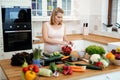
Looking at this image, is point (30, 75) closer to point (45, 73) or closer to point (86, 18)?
point (45, 73)

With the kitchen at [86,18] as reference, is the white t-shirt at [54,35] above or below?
below

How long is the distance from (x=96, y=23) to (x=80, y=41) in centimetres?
80

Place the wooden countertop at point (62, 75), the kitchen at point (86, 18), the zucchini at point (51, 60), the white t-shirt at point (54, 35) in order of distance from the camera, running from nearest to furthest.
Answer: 1. the wooden countertop at point (62, 75)
2. the zucchini at point (51, 60)
3. the white t-shirt at point (54, 35)
4. the kitchen at point (86, 18)

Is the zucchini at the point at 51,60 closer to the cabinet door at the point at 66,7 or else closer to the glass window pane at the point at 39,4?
the glass window pane at the point at 39,4

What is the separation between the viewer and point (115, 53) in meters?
2.05

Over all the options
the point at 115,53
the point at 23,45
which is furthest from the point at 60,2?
the point at 115,53

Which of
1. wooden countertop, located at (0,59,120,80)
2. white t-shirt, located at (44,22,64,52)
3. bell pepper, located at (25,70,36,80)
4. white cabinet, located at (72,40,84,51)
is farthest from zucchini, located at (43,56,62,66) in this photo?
white cabinet, located at (72,40,84,51)

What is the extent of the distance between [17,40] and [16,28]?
216mm

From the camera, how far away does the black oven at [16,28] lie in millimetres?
3008

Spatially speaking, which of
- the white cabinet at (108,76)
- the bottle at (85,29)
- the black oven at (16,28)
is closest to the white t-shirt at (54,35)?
the black oven at (16,28)

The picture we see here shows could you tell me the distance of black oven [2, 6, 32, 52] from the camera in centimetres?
301

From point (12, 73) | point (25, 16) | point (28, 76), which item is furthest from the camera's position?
point (25, 16)


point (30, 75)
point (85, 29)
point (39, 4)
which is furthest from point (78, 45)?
point (30, 75)

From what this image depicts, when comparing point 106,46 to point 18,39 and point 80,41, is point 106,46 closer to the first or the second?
point 80,41
